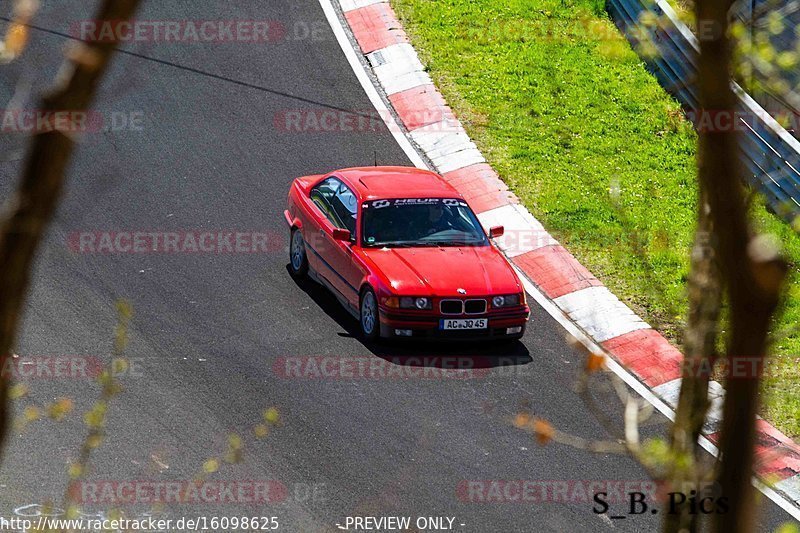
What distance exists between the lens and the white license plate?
11578mm

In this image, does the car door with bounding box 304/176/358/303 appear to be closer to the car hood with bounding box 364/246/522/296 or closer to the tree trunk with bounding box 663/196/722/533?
the car hood with bounding box 364/246/522/296

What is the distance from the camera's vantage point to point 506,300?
1166cm

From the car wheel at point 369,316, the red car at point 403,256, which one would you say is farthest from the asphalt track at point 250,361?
the red car at point 403,256

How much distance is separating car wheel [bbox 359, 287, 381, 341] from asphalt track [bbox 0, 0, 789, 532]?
0.20m

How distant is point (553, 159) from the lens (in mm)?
15836

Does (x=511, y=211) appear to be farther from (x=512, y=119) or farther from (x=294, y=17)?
(x=294, y=17)

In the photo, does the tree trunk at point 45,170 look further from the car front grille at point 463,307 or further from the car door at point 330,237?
the car door at point 330,237

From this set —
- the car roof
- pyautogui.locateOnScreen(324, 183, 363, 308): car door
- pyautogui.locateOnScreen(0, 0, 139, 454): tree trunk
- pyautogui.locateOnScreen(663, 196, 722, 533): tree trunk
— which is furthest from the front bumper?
pyautogui.locateOnScreen(0, 0, 139, 454): tree trunk

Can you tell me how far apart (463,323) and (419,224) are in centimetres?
143

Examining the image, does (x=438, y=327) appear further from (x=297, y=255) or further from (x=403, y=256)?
(x=297, y=255)

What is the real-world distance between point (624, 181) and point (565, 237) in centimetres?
164

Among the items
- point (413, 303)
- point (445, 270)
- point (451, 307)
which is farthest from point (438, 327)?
point (445, 270)

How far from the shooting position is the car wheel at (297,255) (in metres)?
13.1

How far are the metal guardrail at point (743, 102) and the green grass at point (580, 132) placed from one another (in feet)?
1.00
